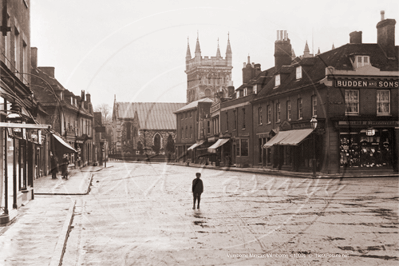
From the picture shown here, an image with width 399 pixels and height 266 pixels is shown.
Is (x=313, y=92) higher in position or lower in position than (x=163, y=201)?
higher

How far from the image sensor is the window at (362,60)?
33.8 m

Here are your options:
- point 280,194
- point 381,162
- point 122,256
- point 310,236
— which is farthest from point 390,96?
point 122,256

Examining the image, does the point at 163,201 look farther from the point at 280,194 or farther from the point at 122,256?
the point at 122,256

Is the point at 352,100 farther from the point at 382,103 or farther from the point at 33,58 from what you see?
the point at 33,58

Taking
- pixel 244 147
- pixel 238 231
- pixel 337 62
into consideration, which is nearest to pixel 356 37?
pixel 337 62

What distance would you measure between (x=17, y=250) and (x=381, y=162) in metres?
29.9

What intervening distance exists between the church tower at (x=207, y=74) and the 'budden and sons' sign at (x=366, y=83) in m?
69.9

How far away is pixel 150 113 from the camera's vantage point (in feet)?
349

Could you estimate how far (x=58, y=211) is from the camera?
14102 mm

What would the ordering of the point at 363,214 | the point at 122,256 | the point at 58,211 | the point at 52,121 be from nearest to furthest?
the point at 122,256 → the point at 363,214 → the point at 58,211 → the point at 52,121

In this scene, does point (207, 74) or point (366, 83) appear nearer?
point (366, 83)

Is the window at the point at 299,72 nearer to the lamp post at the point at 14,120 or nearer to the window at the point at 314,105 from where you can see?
the window at the point at 314,105

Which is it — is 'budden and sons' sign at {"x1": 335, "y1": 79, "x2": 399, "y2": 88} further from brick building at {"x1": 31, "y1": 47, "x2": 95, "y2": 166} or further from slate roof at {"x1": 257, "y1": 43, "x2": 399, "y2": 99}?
brick building at {"x1": 31, "y1": 47, "x2": 95, "y2": 166}

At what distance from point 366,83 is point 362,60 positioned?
1.79 meters
